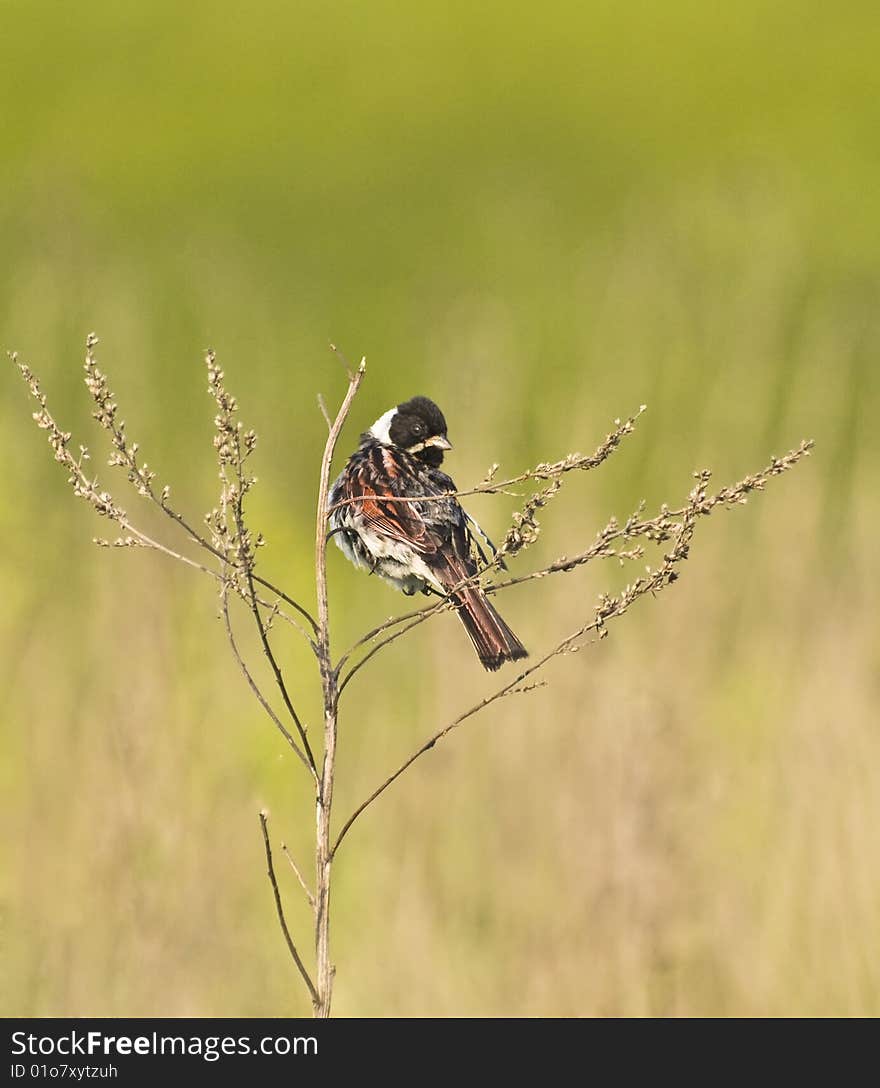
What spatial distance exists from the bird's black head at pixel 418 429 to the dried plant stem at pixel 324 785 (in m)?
1.58

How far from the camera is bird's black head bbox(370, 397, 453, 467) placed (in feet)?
11.9

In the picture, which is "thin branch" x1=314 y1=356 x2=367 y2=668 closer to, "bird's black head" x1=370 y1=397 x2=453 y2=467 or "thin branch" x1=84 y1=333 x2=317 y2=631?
"thin branch" x1=84 y1=333 x2=317 y2=631

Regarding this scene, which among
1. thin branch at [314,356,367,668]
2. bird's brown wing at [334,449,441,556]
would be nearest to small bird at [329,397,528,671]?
bird's brown wing at [334,449,441,556]

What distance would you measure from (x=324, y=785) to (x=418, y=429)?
1906 mm

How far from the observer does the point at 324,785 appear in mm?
1853

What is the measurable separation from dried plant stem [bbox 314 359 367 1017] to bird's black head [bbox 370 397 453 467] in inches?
62.2

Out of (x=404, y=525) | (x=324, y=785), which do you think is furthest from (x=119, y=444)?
(x=404, y=525)

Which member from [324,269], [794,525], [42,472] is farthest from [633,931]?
[324,269]

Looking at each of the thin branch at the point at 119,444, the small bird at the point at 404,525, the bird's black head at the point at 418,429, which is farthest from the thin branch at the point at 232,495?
the bird's black head at the point at 418,429

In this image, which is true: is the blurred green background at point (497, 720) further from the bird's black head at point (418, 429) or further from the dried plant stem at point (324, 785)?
the dried plant stem at point (324, 785)

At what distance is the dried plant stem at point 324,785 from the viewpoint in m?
1.78

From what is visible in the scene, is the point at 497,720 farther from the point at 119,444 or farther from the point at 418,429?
the point at 119,444

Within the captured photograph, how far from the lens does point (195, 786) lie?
436 cm

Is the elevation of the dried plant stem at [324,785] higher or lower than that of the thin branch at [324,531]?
lower
